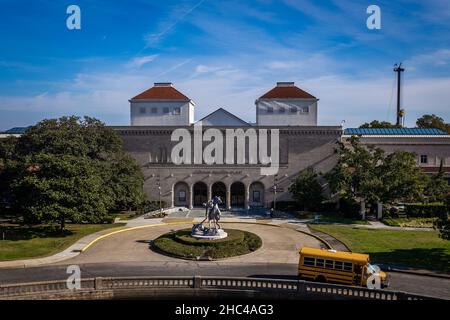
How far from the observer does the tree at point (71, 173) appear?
132ft

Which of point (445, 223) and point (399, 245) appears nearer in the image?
point (445, 223)

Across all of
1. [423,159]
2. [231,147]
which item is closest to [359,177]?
[231,147]

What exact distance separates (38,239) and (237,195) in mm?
31435

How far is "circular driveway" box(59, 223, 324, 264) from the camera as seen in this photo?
112 ft

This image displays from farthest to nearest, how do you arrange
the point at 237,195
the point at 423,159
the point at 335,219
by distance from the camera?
1. the point at 423,159
2. the point at 237,195
3. the point at 335,219

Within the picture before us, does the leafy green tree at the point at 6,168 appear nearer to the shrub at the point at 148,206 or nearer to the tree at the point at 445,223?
the shrub at the point at 148,206

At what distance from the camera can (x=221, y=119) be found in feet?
205

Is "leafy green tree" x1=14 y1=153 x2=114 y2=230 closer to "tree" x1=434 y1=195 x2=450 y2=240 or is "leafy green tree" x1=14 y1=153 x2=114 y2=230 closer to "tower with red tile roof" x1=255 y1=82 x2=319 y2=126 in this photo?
"tower with red tile roof" x1=255 y1=82 x2=319 y2=126

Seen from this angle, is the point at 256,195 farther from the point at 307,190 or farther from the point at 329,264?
the point at 329,264

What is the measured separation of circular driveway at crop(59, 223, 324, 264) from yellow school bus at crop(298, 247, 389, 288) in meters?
6.43
